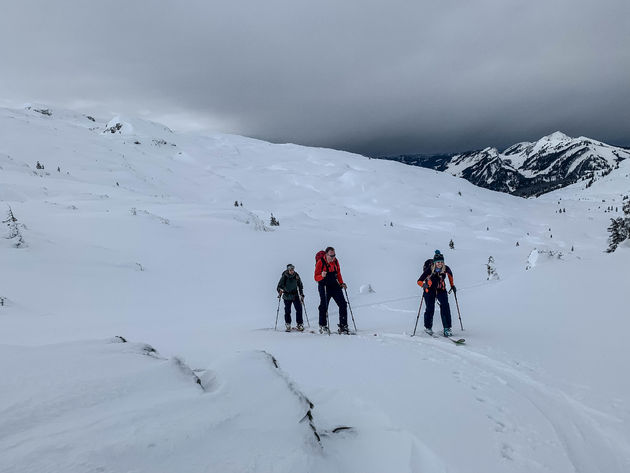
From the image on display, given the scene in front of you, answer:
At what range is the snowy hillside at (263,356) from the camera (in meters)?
2.90

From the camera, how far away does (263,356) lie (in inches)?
186

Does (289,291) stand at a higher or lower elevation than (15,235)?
lower

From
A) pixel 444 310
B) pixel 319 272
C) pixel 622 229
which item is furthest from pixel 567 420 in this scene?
pixel 622 229

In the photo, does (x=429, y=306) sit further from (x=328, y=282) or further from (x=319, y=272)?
(x=319, y=272)

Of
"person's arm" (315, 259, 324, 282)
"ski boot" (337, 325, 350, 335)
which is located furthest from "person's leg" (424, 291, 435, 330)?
"person's arm" (315, 259, 324, 282)

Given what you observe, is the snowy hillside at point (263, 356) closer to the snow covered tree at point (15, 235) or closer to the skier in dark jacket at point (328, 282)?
the snow covered tree at point (15, 235)

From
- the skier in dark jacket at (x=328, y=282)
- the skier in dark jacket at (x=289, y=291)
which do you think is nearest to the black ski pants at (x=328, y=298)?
the skier in dark jacket at (x=328, y=282)

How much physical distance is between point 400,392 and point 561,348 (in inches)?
184

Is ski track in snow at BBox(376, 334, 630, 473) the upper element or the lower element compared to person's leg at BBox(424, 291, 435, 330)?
lower

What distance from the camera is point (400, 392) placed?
5.20m

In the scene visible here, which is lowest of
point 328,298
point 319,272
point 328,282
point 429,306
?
point 328,298

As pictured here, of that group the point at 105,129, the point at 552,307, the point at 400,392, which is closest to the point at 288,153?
the point at 105,129

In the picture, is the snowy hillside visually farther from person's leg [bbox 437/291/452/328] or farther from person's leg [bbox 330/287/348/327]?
person's leg [bbox 330/287/348/327]

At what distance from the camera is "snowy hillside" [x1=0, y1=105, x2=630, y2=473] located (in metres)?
2.90
